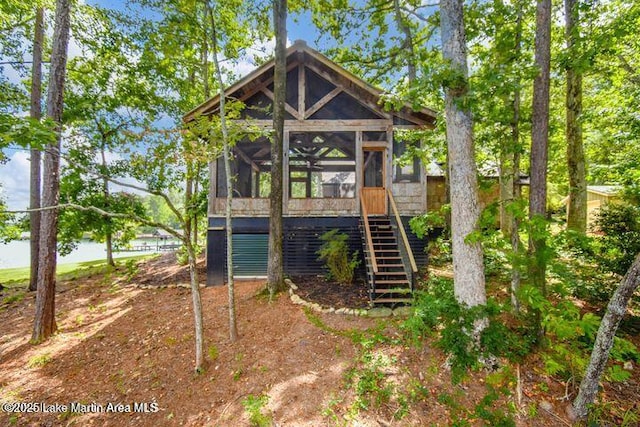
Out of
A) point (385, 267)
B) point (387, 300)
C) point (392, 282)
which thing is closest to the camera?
point (387, 300)

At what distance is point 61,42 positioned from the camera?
539 cm

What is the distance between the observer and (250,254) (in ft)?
26.6

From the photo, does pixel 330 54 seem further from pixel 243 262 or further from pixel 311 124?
pixel 243 262

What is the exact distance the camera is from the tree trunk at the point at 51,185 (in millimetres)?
5312

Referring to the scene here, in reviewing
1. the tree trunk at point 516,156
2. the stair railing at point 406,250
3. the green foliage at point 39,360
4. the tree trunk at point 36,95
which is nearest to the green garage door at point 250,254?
the stair railing at point 406,250

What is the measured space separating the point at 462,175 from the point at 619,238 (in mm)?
3300

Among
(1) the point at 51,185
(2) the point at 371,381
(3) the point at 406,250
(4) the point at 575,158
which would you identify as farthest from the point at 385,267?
(1) the point at 51,185

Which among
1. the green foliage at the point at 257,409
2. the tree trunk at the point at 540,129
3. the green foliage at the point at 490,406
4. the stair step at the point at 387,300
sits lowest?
the green foliage at the point at 257,409

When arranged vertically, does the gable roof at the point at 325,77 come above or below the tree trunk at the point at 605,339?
above

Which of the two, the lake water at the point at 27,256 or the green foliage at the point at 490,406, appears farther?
the lake water at the point at 27,256

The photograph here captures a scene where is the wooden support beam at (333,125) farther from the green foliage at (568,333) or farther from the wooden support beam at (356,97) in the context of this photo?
the green foliage at (568,333)

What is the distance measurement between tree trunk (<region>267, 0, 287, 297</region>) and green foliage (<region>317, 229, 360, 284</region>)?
4.33 ft

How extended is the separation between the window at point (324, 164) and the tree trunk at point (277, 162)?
3.13 metres

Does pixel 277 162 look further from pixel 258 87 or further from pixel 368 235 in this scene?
pixel 258 87
